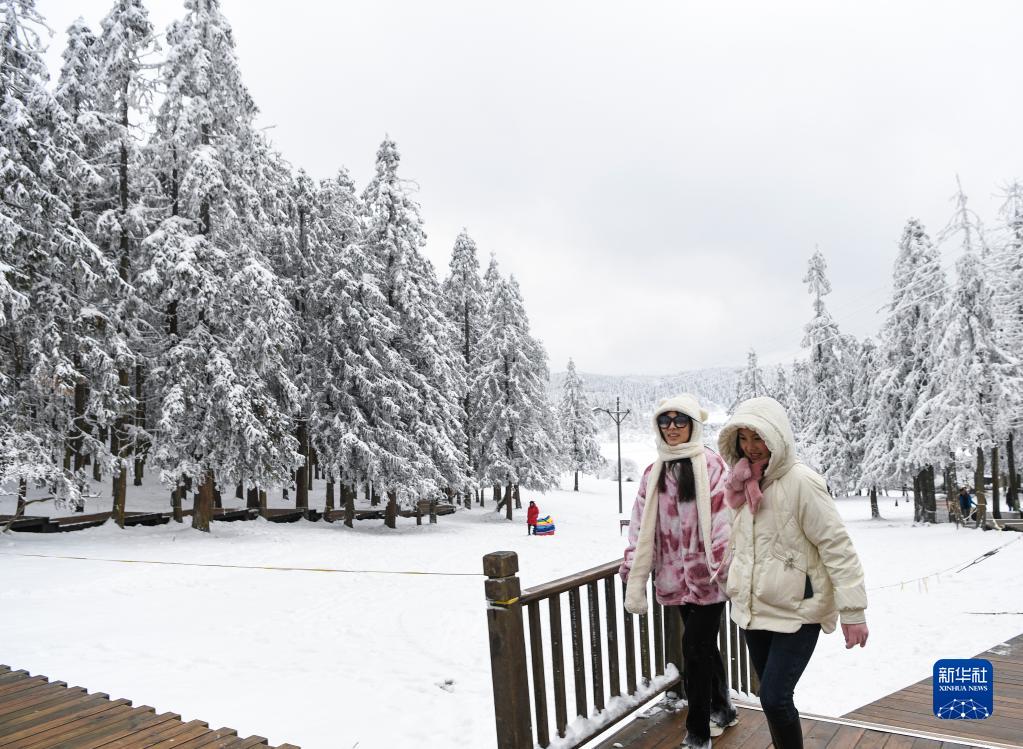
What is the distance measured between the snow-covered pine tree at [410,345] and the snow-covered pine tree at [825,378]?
20.1m

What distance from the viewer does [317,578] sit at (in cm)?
1406

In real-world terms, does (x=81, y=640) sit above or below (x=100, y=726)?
below

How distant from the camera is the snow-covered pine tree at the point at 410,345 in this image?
2330 centimetres

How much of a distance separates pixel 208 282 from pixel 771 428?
58.4ft

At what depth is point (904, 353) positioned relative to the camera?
26.3 m

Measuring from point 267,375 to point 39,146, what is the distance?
28.7 feet

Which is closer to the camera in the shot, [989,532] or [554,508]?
[989,532]

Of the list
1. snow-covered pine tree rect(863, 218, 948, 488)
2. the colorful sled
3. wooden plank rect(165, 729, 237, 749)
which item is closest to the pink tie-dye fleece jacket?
wooden plank rect(165, 729, 237, 749)

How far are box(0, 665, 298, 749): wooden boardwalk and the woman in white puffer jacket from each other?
348cm

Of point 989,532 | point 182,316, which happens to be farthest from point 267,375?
point 989,532

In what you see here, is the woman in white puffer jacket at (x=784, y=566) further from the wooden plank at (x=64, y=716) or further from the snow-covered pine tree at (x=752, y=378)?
the snow-covered pine tree at (x=752, y=378)

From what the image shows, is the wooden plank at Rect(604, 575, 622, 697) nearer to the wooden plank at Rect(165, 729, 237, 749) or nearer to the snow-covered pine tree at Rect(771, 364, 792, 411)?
the wooden plank at Rect(165, 729, 237, 749)

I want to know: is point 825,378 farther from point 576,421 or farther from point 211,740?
point 211,740

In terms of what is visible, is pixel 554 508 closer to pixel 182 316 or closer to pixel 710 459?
pixel 182 316
